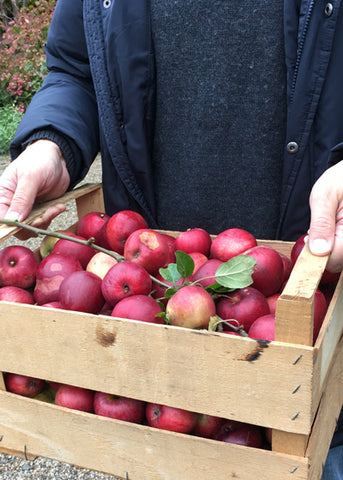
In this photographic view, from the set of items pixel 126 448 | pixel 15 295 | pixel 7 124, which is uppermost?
pixel 15 295

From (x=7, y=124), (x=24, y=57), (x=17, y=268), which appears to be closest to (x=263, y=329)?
(x=17, y=268)

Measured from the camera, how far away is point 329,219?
0.94m

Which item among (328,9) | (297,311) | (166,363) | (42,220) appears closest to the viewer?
(297,311)

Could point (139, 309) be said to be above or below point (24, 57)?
above

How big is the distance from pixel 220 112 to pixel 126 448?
38.2 inches

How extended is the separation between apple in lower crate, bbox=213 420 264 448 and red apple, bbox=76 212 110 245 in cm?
67

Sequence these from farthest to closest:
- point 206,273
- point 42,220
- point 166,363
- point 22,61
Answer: point 22,61 → point 42,220 → point 206,273 → point 166,363

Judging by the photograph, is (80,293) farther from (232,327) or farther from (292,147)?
(292,147)

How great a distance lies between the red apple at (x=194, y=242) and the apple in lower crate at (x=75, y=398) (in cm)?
44

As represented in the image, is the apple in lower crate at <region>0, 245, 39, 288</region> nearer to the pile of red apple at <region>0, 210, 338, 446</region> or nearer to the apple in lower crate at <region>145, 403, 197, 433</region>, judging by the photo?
the pile of red apple at <region>0, 210, 338, 446</region>

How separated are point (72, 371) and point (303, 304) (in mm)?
475

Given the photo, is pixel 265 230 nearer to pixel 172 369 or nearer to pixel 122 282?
pixel 122 282

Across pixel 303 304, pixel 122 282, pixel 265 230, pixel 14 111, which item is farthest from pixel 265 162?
pixel 14 111

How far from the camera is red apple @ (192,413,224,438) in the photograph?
935 millimetres
